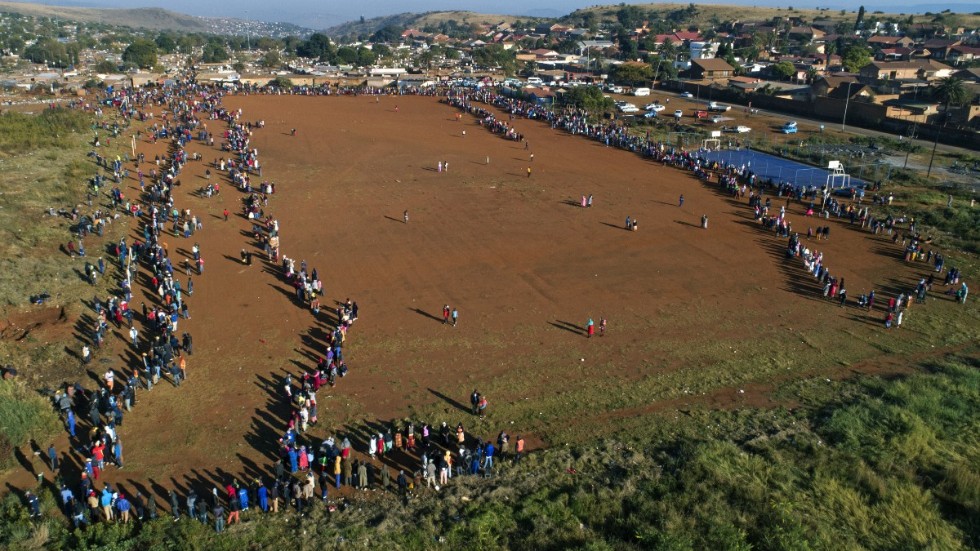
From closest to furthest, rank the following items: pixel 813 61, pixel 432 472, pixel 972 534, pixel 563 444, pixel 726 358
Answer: pixel 972 534 < pixel 432 472 < pixel 563 444 < pixel 726 358 < pixel 813 61

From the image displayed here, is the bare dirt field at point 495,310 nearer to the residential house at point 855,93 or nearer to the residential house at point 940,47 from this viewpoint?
the residential house at point 855,93

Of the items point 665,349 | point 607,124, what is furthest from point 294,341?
point 607,124

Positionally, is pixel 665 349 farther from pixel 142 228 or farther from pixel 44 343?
pixel 142 228

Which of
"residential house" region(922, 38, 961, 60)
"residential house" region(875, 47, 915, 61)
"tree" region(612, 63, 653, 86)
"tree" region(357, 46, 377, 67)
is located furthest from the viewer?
"tree" region(357, 46, 377, 67)

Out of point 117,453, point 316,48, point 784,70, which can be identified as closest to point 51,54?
point 316,48

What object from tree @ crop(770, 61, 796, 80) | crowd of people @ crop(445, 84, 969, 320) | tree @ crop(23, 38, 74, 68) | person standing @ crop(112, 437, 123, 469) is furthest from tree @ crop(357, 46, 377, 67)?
person standing @ crop(112, 437, 123, 469)

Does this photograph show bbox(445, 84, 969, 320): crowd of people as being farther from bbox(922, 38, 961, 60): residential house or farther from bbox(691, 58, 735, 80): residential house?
bbox(922, 38, 961, 60): residential house

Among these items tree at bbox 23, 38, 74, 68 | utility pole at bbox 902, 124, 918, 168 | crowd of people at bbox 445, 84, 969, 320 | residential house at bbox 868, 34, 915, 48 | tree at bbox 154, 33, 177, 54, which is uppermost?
residential house at bbox 868, 34, 915, 48

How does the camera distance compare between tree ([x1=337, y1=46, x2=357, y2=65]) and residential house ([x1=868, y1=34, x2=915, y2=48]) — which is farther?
tree ([x1=337, y1=46, x2=357, y2=65])
